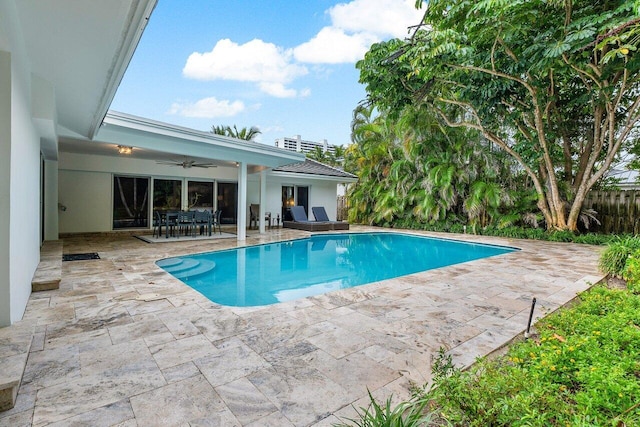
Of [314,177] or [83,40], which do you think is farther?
[314,177]

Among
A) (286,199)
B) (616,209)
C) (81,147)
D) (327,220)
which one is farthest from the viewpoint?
(286,199)

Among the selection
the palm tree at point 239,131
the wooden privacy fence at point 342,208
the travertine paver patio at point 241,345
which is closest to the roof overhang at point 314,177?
the wooden privacy fence at point 342,208

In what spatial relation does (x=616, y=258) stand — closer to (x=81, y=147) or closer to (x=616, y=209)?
(x=616, y=209)

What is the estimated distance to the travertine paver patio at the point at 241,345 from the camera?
218 centimetres

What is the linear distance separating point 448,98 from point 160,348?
38.8ft

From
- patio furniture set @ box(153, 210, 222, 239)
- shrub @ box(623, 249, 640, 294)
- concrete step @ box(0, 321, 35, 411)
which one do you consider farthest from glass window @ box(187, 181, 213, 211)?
shrub @ box(623, 249, 640, 294)

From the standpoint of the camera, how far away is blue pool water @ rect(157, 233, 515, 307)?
5.77 m

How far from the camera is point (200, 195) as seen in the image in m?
13.6

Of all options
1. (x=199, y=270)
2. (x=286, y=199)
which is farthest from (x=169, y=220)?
(x=286, y=199)

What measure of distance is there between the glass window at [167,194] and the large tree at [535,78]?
8.22m

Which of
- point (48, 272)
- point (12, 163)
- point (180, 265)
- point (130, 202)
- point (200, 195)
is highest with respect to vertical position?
point (200, 195)

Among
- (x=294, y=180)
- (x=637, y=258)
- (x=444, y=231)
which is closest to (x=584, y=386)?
(x=637, y=258)

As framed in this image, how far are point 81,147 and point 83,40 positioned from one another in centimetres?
778

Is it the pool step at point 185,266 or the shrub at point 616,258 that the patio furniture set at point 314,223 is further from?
the shrub at point 616,258
